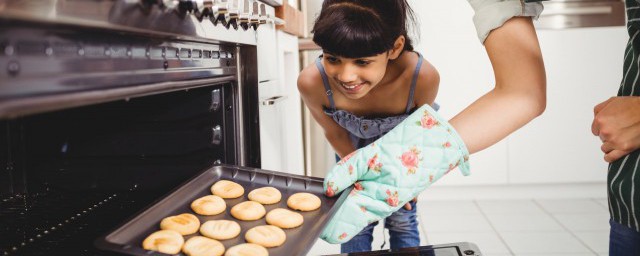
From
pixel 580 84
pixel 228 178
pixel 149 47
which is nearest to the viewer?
pixel 149 47

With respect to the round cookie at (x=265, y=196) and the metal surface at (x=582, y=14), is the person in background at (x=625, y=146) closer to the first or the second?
the round cookie at (x=265, y=196)

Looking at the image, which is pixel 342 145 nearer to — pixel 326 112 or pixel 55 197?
pixel 326 112

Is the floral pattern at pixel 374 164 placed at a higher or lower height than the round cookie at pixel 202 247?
higher

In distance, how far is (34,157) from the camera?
1.02 meters

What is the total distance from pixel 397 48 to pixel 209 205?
747 millimetres

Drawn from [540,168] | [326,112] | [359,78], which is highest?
[359,78]

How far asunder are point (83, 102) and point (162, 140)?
51cm

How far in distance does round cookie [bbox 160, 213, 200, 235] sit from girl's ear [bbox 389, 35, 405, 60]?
0.74 metres

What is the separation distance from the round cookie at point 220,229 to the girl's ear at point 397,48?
0.72 m

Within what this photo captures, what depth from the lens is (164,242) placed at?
0.68 metres

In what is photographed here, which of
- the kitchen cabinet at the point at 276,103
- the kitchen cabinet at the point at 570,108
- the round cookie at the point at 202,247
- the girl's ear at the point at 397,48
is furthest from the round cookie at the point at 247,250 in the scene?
the kitchen cabinet at the point at 570,108

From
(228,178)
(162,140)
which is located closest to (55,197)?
(162,140)

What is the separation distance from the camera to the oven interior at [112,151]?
3.09 ft

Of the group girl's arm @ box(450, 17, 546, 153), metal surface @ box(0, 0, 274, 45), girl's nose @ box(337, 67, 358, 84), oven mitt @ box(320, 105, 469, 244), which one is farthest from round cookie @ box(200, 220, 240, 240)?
girl's nose @ box(337, 67, 358, 84)
